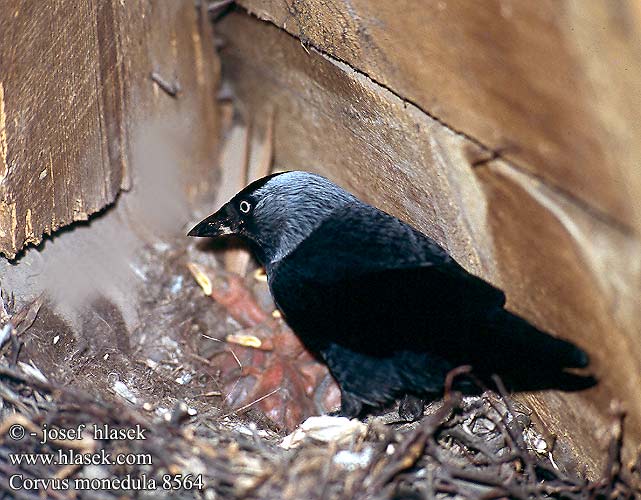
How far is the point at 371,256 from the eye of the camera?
148 inches

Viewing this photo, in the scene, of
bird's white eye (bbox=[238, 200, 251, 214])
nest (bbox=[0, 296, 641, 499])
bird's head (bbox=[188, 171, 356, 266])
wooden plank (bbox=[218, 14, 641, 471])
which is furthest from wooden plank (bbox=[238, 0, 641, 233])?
bird's white eye (bbox=[238, 200, 251, 214])

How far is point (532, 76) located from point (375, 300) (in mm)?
1335

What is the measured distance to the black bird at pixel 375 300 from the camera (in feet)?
10.7

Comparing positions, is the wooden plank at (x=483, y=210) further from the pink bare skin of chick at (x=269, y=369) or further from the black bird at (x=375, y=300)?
the pink bare skin of chick at (x=269, y=369)

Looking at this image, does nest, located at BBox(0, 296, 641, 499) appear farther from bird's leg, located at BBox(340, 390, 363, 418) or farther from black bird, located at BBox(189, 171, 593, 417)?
bird's leg, located at BBox(340, 390, 363, 418)

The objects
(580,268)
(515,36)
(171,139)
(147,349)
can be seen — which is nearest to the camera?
(515,36)

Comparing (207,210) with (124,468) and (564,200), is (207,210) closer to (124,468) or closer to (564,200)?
(124,468)

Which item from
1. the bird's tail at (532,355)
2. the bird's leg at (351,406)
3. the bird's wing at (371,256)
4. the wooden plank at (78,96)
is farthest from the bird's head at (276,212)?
the bird's tail at (532,355)

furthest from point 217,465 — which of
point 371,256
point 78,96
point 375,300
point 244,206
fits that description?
point 244,206

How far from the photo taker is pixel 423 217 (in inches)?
152

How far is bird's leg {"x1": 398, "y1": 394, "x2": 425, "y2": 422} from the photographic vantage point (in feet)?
13.5

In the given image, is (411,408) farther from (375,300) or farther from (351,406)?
(375,300)

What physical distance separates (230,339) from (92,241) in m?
0.88

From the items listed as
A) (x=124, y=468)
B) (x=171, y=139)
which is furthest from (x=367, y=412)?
(x=171, y=139)
